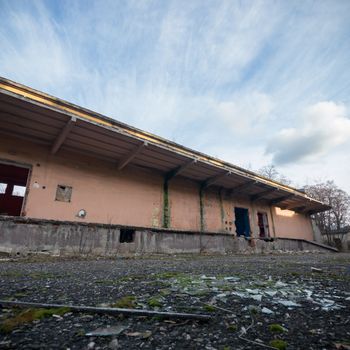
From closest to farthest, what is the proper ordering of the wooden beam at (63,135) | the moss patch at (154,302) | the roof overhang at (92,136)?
the moss patch at (154,302)
the roof overhang at (92,136)
the wooden beam at (63,135)

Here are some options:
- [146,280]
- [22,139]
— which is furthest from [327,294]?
[22,139]

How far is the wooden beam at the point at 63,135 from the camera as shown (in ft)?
21.4

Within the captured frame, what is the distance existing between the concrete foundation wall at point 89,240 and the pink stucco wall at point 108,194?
5.55 feet

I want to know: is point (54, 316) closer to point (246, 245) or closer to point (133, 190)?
point (133, 190)

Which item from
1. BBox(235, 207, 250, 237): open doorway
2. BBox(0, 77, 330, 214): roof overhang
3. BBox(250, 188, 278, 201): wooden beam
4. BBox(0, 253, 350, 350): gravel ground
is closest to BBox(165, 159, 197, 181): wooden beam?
BBox(0, 77, 330, 214): roof overhang

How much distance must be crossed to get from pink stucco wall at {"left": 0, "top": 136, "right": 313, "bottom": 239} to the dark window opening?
1.42m

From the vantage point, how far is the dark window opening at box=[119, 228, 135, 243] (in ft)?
23.0

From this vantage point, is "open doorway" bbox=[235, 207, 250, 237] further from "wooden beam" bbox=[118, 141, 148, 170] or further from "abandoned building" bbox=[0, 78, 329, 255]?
"wooden beam" bbox=[118, 141, 148, 170]

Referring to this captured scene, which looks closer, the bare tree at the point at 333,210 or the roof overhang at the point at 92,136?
the roof overhang at the point at 92,136

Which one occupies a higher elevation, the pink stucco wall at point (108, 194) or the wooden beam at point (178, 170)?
the wooden beam at point (178, 170)

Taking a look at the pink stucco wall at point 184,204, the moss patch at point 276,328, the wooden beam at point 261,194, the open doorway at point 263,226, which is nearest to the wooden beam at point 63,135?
the pink stucco wall at point 184,204

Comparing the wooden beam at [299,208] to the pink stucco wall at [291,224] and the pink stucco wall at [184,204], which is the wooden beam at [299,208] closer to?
the pink stucco wall at [291,224]

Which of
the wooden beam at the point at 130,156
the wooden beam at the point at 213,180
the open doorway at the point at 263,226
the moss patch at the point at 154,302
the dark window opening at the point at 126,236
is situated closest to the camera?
the moss patch at the point at 154,302

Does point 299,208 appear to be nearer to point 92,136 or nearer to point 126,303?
point 92,136
